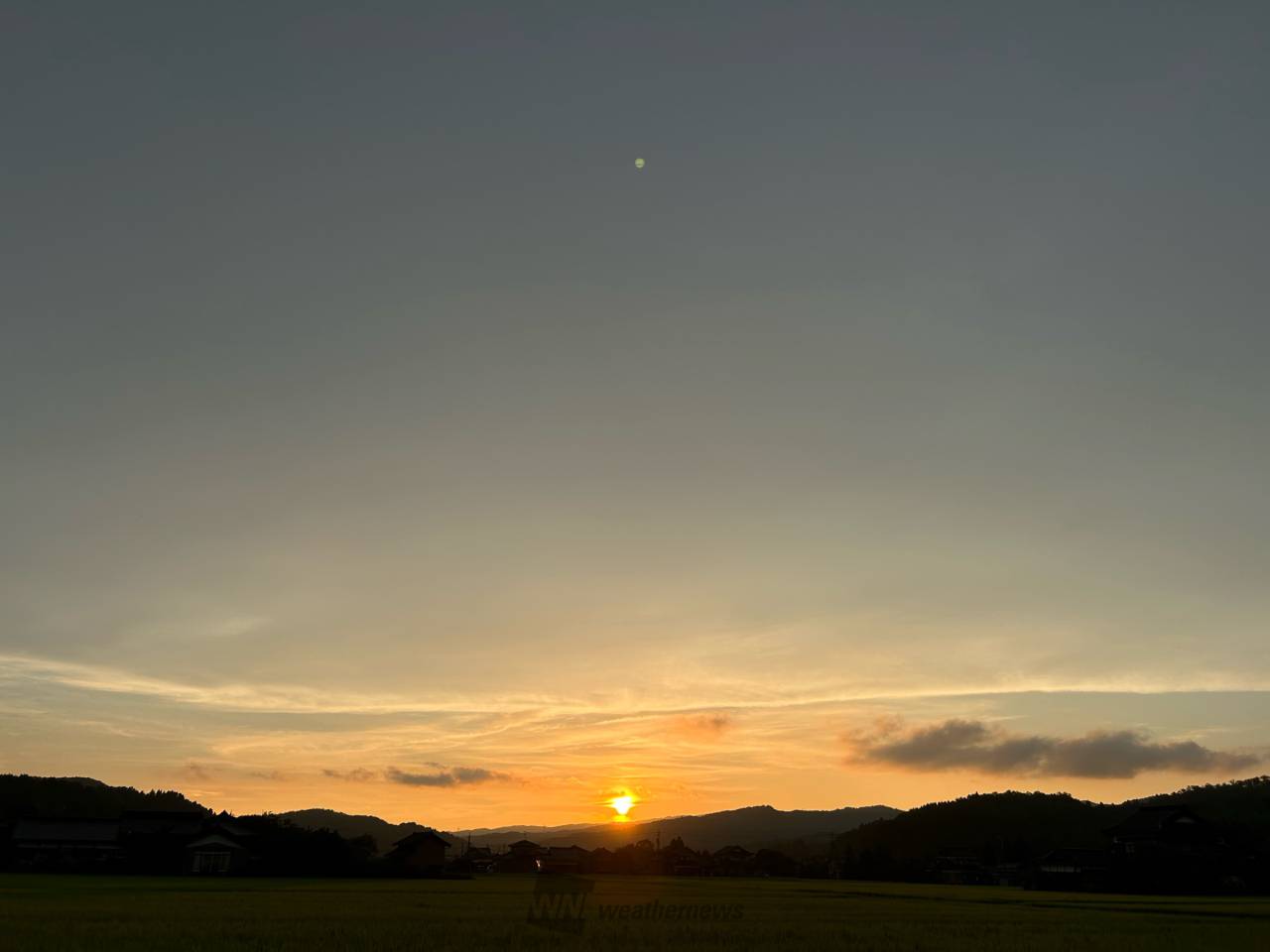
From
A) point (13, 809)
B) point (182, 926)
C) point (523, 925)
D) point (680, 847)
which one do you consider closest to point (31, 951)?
point (182, 926)

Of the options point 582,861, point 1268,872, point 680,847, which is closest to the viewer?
point 1268,872

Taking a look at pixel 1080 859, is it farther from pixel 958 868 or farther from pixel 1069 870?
pixel 958 868

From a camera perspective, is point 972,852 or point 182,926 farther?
point 972,852

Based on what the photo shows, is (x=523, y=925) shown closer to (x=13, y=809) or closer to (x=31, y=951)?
(x=31, y=951)

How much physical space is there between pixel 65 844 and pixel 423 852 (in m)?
42.8

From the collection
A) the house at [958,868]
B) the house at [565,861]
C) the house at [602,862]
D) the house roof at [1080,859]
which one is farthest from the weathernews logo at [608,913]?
the house at [602,862]

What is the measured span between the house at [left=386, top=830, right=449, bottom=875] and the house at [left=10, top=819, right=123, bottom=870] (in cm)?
3284

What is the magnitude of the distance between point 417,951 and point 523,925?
10735mm

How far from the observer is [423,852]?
12950 centimetres

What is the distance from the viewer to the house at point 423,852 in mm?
127000

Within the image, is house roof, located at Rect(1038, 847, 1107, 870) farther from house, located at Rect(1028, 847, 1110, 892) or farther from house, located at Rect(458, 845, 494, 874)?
house, located at Rect(458, 845, 494, 874)

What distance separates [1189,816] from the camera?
11788 cm

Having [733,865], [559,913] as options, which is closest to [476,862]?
[733,865]

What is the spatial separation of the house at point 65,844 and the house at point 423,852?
32.8m
